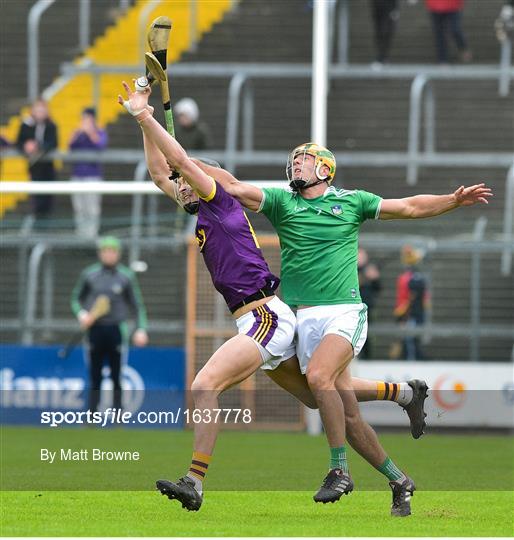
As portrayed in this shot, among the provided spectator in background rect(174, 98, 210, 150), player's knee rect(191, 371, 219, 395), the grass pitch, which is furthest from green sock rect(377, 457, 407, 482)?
spectator in background rect(174, 98, 210, 150)

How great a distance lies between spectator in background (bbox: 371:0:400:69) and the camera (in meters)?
19.1

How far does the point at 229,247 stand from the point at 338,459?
1.53 metres

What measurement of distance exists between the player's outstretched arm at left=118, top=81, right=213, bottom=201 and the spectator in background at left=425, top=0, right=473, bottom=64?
10.3 meters

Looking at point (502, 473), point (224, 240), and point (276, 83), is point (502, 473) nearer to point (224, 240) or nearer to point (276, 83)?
point (224, 240)

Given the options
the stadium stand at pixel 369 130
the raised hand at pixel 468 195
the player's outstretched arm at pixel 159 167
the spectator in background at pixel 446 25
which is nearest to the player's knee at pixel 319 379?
the raised hand at pixel 468 195

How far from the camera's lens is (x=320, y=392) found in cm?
950

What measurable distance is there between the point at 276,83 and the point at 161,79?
8340 mm

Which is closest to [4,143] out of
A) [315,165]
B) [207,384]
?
[315,165]

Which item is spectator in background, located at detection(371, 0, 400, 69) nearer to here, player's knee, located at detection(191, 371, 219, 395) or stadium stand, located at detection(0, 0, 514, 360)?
stadium stand, located at detection(0, 0, 514, 360)

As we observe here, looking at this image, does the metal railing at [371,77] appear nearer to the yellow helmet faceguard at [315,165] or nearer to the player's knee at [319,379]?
the yellow helmet faceguard at [315,165]

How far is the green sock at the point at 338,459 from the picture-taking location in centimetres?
948

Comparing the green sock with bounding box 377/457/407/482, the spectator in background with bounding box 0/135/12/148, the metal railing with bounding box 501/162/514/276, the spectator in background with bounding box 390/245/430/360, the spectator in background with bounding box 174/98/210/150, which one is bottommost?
the spectator in background with bounding box 390/245/430/360

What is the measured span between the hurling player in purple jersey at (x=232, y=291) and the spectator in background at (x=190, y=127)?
27.3ft

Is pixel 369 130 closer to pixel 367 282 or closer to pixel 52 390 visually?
pixel 367 282
